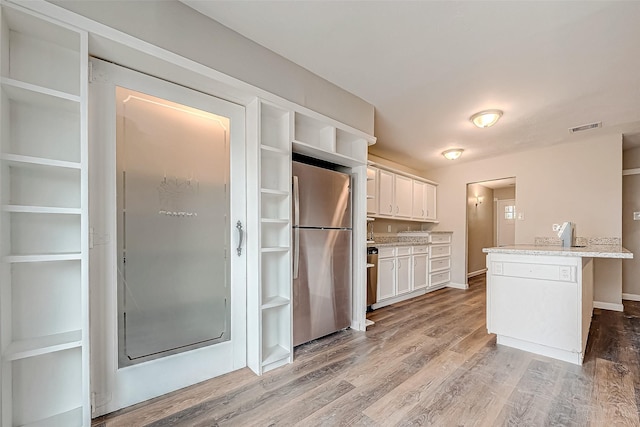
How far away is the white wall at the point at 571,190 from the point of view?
3.91 metres

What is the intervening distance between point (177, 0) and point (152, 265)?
173cm

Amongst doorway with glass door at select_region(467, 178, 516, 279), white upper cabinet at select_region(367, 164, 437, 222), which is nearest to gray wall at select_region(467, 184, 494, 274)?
doorway with glass door at select_region(467, 178, 516, 279)

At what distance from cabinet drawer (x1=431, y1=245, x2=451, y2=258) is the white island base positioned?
226 centimetres

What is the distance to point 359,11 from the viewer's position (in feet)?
5.85

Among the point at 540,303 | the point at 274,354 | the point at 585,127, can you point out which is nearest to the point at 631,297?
the point at 585,127

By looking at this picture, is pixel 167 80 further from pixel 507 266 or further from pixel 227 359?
pixel 507 266

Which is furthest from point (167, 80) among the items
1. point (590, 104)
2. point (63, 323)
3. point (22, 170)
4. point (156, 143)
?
point (590, 104)

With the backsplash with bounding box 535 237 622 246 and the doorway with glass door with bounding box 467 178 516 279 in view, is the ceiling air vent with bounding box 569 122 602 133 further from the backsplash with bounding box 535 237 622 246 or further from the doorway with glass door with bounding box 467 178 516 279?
the doorway with glass door with bounding box 467 178 516 279

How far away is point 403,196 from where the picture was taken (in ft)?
15.9

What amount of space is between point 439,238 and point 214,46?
480cm

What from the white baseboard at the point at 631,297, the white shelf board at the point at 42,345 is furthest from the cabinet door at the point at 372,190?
the white baseboard at the point at 631,297

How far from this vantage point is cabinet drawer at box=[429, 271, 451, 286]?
16.2 ft

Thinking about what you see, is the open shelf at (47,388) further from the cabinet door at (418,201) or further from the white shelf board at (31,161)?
the cabinet door at (418,201)

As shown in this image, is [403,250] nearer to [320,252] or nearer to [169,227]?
[320,252]
